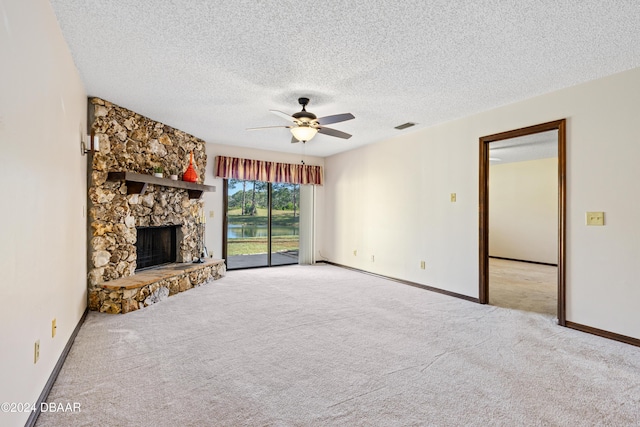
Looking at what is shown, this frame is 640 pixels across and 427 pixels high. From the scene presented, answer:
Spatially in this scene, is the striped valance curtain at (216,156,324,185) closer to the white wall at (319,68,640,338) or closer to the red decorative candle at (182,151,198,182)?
the white wall at (319,68,640,338)

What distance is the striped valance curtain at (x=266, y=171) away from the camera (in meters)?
6.17

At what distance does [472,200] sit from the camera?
4.34 m

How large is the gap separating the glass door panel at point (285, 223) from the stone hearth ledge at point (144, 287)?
2.14m

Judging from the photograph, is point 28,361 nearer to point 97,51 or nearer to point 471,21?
point 97,51

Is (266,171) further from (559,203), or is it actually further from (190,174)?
(559,203)

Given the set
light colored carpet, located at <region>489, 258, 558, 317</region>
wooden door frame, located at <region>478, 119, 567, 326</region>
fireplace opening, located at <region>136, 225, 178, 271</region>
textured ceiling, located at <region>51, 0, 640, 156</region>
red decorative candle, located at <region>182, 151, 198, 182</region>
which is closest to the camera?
textured ceiling, located at <region>51, 0, 640, 156</region>

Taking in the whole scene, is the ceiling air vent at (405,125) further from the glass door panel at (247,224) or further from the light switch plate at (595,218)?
the glass door panel at (247,224)

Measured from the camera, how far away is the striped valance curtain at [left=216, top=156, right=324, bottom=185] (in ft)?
20.2

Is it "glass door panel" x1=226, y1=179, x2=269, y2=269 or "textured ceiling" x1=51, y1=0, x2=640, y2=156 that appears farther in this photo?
"glass door panel" x1=226, y1=179, x2=269, y2=269

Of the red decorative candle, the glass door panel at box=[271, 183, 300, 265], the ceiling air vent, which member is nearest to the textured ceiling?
the ceiling air vent

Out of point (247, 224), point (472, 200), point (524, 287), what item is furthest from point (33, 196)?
point (524, 287)

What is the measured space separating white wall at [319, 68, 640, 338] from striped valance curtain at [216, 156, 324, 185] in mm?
455

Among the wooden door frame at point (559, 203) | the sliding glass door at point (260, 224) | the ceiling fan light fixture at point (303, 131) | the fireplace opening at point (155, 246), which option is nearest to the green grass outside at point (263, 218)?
the sliding glass door at point (260, 224)

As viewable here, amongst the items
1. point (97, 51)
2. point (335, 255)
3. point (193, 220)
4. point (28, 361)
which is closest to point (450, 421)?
point (28, 361)
